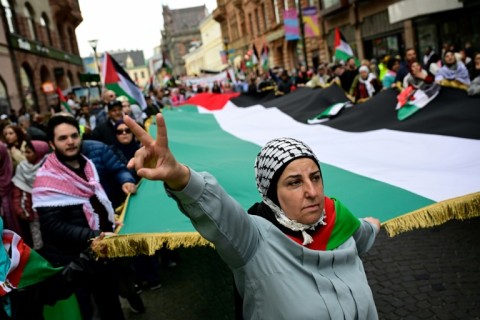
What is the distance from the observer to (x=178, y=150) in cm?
482

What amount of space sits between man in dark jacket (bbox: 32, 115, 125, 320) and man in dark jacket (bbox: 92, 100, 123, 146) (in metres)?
1.60

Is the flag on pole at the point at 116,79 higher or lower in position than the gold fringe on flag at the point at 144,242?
higher

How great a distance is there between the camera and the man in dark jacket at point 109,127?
4.65 meters

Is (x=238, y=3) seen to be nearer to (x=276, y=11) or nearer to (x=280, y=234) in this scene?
(x=276, y=11)

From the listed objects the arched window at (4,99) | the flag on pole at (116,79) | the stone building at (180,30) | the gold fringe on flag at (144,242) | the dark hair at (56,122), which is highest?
the stone building at (180,30)

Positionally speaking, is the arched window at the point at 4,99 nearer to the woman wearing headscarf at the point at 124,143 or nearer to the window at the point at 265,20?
the woman wearing headscarf at the point at 124,143

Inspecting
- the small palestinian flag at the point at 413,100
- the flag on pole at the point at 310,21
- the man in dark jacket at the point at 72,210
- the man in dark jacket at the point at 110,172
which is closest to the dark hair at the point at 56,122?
the man in dark jacket at the point at 72,210

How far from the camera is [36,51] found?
973 inches

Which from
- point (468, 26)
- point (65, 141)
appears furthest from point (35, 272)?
point (468, 26)

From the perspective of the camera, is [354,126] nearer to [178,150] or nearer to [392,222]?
[178,150]

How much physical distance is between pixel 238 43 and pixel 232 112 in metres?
40.5

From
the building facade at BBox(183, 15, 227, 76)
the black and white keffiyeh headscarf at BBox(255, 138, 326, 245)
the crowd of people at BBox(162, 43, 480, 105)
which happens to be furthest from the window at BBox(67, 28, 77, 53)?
the black and white keffiyeh headscarf at BBox(255, 138, 326, 245)

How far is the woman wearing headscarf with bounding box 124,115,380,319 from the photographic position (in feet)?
4.78

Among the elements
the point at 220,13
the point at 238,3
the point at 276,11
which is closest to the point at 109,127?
the point at 276,11
